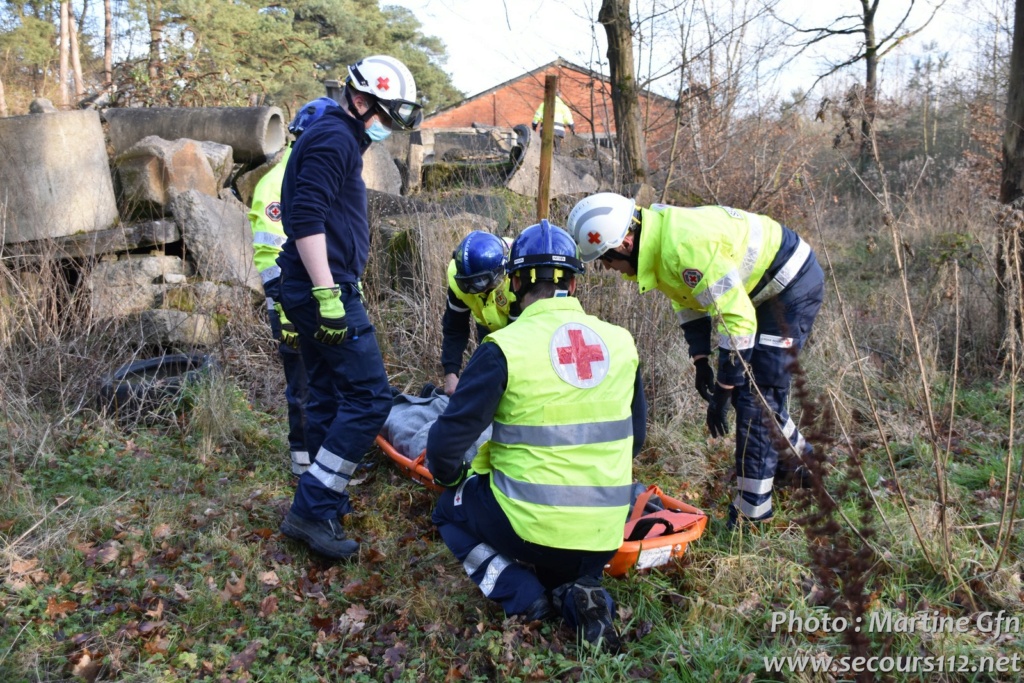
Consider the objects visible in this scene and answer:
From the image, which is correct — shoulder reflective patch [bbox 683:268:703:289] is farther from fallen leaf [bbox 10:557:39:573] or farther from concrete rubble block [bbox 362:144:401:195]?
concrete rubble block [bbox 362:144:401:195]

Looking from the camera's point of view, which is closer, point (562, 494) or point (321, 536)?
point (562, 494)

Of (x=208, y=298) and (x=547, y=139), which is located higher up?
(x=547, y=139)

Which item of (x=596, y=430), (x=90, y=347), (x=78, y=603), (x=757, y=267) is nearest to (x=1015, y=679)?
(x=596, y=430)

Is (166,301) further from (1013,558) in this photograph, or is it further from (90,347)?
(1013,558)

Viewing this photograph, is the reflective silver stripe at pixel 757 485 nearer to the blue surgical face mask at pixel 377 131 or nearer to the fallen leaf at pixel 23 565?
the blue surgical face mask at pixel 377 131

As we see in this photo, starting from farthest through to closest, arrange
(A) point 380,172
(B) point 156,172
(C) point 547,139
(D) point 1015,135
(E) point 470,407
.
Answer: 1. (A) point 380,172
2. (B) point 156,172
3. (D) point 1015,135
4. (C) point 547,139
5. (E) point 470,407

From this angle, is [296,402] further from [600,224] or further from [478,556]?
[600,224]

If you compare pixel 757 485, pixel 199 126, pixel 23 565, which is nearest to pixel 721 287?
pixel 757 485

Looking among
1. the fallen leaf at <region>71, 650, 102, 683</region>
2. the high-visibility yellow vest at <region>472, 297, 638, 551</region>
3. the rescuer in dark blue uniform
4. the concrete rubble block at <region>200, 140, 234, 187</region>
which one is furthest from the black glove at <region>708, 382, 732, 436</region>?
the concrete rubble block at <region>200, 140, 234, 187</region>

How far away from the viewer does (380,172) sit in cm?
952

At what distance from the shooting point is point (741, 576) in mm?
3363

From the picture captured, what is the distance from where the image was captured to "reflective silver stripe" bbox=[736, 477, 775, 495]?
3920mm

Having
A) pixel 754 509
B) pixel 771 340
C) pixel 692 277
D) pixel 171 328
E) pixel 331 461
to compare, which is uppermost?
pixel 692 277

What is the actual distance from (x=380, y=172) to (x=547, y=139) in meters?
4.90
